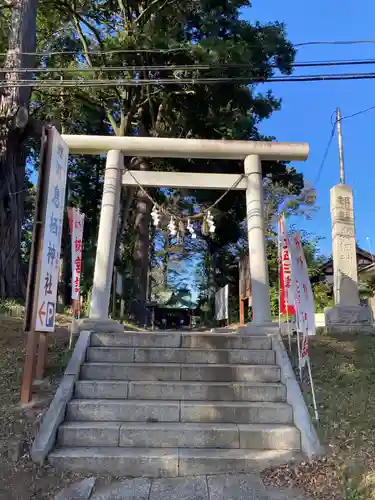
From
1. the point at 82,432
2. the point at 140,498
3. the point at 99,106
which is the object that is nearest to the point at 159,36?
the point at 99,106

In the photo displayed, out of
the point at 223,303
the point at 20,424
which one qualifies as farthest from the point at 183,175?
the point at 223,303

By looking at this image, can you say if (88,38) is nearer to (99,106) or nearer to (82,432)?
(99,106)

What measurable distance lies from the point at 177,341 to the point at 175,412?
1297mm

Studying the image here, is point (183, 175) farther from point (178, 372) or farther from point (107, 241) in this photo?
point (178, 372)

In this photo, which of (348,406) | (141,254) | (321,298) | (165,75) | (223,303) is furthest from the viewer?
(321,298)

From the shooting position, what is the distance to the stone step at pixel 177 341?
5.58m

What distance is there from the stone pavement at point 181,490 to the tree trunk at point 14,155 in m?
5.52

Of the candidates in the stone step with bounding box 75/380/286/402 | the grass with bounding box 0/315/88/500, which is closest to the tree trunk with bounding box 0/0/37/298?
the grass with bounding box 0/315/88/500

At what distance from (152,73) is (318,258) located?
646 inches

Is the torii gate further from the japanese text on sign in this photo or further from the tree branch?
the tree branch

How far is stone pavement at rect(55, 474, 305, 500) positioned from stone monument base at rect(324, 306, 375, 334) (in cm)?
416

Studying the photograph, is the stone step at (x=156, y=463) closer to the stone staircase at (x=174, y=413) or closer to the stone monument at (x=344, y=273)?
the stone staircase at (x=174, y=413)

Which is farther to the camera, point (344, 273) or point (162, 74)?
point (162, 74)

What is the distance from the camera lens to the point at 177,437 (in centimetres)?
411
